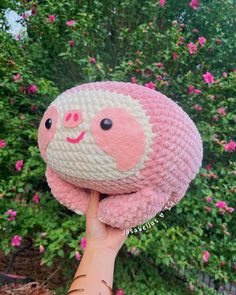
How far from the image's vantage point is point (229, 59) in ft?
7.50

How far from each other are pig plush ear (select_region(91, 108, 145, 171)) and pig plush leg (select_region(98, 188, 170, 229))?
97 millimetres

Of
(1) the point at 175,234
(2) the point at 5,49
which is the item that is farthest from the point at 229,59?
(2) the point at 5,49

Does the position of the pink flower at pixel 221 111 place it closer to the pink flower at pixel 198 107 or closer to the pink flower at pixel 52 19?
the pink flower at pixel 198 107

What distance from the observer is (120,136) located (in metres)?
0.84

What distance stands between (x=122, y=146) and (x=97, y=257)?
0.32 metres

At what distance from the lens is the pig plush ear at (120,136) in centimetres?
85

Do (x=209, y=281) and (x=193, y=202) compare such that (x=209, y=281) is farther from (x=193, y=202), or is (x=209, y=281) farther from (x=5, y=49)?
(x=5, y=49)

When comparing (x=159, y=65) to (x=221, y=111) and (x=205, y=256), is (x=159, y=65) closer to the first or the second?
(x=221, y=111)

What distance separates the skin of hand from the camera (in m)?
0.91

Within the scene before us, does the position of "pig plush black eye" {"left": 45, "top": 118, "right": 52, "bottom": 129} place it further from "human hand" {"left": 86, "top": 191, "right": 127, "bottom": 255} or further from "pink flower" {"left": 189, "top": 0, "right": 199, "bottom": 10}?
"pink flower" {"left": 189, "top": 0, "right": 199, "bottom": 10}

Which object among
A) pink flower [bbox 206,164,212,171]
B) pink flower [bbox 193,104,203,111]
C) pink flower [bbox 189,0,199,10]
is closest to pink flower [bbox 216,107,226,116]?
pink flower [bbox 193,104,203,111]

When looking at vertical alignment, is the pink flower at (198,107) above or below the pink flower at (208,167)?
above

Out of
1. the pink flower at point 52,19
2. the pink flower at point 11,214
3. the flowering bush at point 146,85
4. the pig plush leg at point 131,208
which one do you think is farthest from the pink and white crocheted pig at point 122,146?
the pink flower at point 52,19

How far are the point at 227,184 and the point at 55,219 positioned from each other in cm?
99
